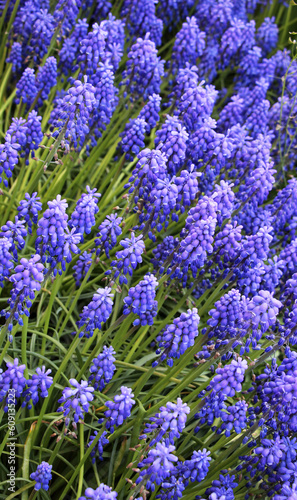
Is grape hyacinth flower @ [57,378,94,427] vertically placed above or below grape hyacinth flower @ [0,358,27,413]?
above

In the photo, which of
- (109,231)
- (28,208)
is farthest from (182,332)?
(28,208)

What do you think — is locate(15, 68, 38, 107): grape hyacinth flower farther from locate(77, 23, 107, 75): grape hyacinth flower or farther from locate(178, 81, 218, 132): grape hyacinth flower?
locate(178, 81, 218, 132): grape hyacinth flower

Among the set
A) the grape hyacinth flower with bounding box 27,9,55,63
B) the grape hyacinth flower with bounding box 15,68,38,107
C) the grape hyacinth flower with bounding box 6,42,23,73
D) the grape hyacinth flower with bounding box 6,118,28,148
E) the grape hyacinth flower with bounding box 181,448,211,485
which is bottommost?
the grape hyacinth flower with bounding box 181,448,211,485

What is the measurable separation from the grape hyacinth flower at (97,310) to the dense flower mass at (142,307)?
0.01m

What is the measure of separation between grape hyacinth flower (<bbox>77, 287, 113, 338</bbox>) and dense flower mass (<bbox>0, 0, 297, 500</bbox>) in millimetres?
15

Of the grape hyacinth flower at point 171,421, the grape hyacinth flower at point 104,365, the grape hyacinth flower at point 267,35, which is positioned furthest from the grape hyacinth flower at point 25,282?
the grape hyacinth flower at point 267,35

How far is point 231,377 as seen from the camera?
3580mm

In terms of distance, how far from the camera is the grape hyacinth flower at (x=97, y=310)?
3.71m

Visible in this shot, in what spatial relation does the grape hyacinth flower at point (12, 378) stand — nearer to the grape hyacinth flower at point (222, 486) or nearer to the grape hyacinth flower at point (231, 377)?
the grape hyacinth flower at point (231, 377)

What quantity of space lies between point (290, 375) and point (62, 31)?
470 centimetres

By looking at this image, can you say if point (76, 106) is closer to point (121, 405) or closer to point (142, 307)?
point (142, 307)

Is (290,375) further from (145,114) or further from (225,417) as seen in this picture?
(145,114)

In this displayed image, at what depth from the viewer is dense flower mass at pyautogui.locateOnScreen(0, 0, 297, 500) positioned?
3.66m

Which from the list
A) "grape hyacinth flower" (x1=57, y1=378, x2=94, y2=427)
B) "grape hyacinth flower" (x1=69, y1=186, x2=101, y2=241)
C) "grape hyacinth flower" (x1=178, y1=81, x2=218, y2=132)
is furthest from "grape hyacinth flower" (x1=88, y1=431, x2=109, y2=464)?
"grape hyacinth flower" (x1=178, y1=81, x2=218, y2=132)
